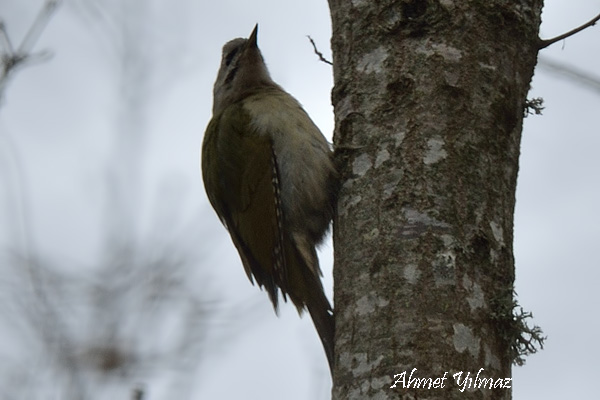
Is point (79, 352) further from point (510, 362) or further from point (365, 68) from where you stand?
point (365, 68)

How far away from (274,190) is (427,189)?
67.2 inches

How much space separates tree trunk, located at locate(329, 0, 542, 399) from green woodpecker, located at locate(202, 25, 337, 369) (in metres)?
0.79

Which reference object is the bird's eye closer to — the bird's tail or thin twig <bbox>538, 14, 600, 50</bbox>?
the bird's tail

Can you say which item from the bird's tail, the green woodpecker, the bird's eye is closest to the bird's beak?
the bird's eye

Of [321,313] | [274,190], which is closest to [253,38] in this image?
[274,190]

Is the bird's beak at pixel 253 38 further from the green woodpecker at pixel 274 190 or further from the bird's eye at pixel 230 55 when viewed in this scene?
the green woodpecker at pixel 274 190

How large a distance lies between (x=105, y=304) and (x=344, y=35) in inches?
57.2

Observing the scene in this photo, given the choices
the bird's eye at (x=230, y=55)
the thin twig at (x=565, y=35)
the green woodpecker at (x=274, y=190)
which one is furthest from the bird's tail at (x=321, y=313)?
the bird's eye at (x=230, y=55)

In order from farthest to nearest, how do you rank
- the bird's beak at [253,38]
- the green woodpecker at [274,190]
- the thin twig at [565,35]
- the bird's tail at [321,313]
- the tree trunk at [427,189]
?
the bird's beak at [253,38], the green woodpecker at [274,190], the bird's tail at [321,313], the thin twig at [565,35], the tree trunk at [427,189]

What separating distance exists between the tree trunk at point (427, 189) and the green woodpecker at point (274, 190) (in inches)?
31.0

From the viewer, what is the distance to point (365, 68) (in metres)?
3.52

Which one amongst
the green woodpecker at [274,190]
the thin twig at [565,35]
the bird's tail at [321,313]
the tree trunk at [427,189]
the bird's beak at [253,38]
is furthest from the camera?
the bird's beak at [253,38]

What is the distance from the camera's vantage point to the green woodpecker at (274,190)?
4516 millimetres

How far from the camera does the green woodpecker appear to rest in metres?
4.52
